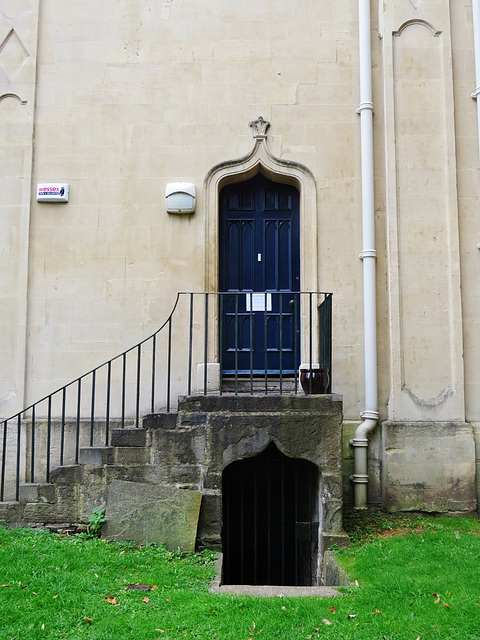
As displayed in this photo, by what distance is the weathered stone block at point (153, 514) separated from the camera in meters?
5.80

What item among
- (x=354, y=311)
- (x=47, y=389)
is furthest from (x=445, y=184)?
(x=47, y=389)

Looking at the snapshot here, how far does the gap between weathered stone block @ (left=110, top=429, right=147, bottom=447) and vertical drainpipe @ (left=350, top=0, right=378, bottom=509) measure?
243 cm

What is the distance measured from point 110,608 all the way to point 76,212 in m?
4.79

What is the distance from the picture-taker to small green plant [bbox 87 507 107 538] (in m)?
5.98

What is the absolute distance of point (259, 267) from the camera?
7.91 m

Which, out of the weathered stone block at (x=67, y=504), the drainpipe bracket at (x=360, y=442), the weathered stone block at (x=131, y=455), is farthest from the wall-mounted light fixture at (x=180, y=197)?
the weathered stone block at (x=67, y=504)

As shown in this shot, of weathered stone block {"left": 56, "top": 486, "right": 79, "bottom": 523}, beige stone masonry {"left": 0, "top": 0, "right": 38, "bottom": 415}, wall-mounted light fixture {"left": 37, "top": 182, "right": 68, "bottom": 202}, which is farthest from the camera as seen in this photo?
wall-mounted light fixture {"left": 37, "top": 182, "right": 68, "bottom": 202}

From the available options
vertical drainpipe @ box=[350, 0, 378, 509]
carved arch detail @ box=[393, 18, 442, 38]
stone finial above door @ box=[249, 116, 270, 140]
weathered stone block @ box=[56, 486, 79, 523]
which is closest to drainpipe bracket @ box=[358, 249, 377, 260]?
vertical drainpipe @ box=[350, 0, 378, 509]

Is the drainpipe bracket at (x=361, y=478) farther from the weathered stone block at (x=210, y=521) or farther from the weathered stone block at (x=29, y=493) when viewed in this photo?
the weathered stone block at (x=29, y=493)

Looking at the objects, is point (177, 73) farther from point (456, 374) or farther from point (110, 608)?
point (110, 608)

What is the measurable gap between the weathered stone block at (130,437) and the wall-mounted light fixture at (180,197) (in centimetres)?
279

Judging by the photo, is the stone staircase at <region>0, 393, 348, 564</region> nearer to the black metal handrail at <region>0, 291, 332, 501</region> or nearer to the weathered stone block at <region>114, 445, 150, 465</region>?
the weathered stone block at <region>114, 445, 150, 465</region>

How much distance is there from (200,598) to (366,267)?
167 inches

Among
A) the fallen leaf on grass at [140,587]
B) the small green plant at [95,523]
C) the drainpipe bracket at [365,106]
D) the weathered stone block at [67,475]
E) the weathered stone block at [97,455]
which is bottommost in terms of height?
the fallen leaf on grass at [140,587]
